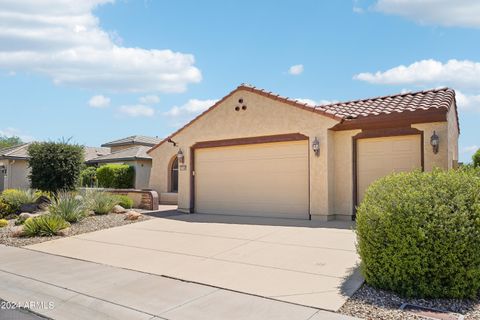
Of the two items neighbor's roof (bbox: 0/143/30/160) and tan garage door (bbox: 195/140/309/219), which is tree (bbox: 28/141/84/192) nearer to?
tan garage door (bbox: 195/140/309/219)

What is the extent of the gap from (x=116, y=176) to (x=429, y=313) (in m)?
23.9

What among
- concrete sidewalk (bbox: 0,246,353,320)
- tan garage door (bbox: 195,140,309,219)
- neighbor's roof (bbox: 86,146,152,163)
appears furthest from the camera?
neighbor's roof (bbox: 86,146,152,163)

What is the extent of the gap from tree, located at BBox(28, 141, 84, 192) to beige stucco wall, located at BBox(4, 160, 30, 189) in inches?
536

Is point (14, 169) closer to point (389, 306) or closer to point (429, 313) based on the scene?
point (389, 306)

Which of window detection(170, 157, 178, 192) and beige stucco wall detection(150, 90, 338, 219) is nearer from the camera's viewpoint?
beige stucco wall detection(150, 90, 338, 219)

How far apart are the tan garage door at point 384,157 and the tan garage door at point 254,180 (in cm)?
182

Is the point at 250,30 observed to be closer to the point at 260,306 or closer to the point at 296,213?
the point at 296,213

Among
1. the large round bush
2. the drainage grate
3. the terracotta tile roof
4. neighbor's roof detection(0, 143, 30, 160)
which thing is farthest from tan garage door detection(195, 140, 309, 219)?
neighbor's roof detection(0, 143, 30, 160)

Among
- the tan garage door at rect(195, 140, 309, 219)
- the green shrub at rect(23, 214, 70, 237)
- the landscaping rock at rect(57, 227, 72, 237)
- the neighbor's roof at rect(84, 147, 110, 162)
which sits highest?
the neighbor's roof at rect(84, 147, 110, 162)

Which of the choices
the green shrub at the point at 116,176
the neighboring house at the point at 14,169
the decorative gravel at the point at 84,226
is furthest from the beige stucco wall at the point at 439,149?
the neighboring house at the point at 14,169

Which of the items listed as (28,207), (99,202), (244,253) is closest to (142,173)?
(28,207)

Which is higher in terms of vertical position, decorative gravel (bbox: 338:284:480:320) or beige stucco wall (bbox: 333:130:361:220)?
beige stucco wall (bbox: 333:130:361:220)

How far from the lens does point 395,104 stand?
13.5m

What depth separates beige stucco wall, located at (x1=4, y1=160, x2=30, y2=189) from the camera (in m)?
30.1
